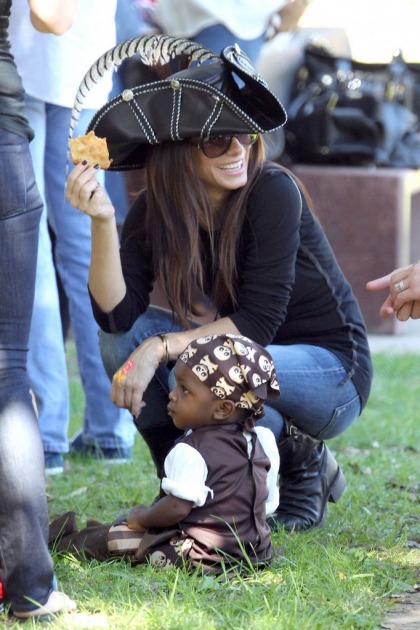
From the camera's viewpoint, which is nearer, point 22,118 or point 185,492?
point 22,118

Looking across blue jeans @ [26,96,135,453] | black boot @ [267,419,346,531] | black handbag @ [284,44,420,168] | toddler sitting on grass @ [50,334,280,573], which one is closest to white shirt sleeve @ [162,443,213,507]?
toddler sitting on grass @ [50,334,280,573]

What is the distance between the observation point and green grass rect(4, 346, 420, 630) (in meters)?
2.53

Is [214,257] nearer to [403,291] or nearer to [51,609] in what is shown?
[403,291]

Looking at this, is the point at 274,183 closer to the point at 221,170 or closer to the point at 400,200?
the point at 221,170

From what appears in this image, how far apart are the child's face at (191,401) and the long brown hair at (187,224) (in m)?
0.41

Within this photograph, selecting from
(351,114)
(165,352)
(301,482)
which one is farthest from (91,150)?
(351,114)

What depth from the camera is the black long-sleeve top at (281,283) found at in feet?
10.8

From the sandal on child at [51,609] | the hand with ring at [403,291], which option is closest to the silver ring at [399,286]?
the hand with ring at [403,291]

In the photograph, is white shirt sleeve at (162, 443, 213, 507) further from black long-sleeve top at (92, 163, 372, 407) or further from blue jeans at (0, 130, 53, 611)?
black long-sleeve top at (92, 163, 372, 407)

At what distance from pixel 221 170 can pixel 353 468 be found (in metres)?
1.60

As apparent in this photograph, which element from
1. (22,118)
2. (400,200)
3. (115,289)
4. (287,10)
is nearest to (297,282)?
(115,289)

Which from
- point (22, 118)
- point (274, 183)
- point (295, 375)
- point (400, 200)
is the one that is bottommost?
point (400, 200)

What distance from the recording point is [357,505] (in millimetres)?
3742

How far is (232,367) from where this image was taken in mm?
2867
